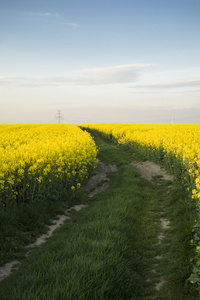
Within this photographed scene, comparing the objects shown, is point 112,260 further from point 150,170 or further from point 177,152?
point 150,170

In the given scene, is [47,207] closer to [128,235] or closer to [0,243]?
[0,243]

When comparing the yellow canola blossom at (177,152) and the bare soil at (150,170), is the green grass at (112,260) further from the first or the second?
the bare soil at (150,170)

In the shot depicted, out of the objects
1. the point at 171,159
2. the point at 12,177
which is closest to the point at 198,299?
the point at 12,177

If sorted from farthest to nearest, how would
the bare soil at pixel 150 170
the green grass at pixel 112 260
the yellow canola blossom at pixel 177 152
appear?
the bare soil at pixel 150 170
the yellow canola blossom at pixel 177 152
the green grass at pixel 112 260

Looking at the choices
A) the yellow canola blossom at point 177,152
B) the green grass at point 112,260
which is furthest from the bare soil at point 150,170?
the green grass at point 112,260

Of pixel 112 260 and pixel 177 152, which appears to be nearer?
pixel 112 260

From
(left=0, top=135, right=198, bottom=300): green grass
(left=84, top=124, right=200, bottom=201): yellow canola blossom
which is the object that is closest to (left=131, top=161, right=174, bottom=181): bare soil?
(left=84, top=124, right=200, bottom=201): yellow canola blossom

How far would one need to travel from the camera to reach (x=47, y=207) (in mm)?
8125

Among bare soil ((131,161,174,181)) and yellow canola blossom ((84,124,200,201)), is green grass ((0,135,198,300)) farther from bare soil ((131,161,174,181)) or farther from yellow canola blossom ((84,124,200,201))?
bare soil ((131,161,174,181))

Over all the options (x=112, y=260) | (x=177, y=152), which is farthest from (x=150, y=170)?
(x=112, y=260)

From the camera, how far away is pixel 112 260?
14.8 feet

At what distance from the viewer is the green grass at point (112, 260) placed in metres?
3.75

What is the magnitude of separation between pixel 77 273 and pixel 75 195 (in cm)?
600

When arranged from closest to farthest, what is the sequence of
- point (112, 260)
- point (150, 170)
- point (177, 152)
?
point (112, 260) < point (177, 152) < point (150, 170)
